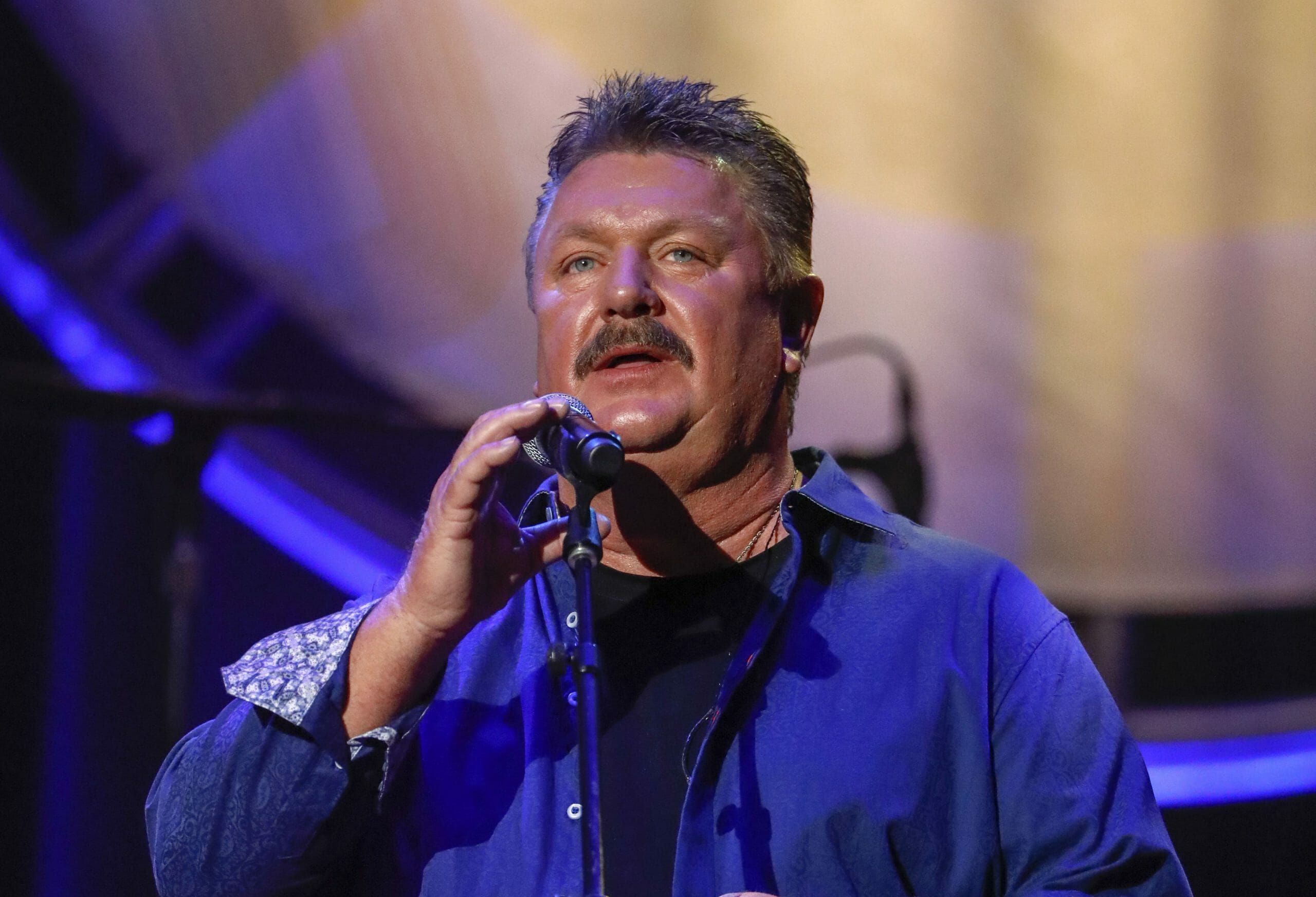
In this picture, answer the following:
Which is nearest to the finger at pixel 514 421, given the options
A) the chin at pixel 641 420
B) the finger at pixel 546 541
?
the finger at pixel 546 541

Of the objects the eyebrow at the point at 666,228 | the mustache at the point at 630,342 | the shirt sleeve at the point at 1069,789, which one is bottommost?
the shirt sleeve at the point at 1069,789

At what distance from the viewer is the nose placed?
179cm

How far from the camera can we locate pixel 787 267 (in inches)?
80.0

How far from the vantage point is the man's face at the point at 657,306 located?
179 centimetres

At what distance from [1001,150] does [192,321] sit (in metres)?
2.16

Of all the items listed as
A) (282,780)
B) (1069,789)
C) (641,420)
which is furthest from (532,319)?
(1069,789)

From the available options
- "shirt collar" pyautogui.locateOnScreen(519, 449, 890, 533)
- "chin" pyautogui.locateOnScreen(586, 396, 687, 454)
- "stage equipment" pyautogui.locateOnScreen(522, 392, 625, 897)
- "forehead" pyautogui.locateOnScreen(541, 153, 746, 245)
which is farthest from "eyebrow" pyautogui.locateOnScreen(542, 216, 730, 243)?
"stage equipment" pyautogui.locateOnScreen(522, 392, 625, 897)

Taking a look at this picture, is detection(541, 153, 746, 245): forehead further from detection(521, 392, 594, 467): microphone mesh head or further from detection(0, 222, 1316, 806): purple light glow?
detection(0, 222, 1316, 806): purple light glow

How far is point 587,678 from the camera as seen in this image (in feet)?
3.80

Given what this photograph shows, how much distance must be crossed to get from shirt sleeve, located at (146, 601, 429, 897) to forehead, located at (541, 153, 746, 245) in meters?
0.73

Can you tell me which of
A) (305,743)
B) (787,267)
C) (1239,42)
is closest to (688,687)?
(305,743)

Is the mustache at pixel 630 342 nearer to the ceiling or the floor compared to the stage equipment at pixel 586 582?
nearer to the ceiling

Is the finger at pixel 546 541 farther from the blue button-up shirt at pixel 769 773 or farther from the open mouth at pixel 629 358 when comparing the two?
the open mouth at pixel 629 358

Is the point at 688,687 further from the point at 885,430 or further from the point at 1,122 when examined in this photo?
the point at 1,122
